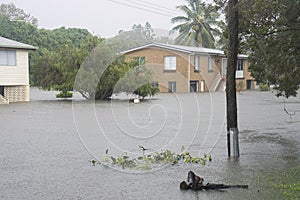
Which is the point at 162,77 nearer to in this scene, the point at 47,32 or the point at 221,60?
the point at 221,60

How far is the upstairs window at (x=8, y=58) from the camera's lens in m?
26.6

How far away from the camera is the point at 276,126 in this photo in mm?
15641

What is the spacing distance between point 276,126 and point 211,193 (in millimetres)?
9531

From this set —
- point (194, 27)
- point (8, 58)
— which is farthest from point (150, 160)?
point (194, 27)

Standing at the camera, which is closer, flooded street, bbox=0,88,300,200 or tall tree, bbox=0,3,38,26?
flooded street, bbox=0,88,300,200

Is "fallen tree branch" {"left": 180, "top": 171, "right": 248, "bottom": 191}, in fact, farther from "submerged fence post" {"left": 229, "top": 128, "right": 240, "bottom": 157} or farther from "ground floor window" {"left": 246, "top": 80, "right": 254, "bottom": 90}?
"ground floor window" {"left": 246, "top": 80, "right": 254, "bottom": 90}

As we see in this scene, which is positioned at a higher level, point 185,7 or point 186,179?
point 185,7

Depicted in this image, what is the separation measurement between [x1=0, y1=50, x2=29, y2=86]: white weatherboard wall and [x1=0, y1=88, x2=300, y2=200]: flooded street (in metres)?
9.26

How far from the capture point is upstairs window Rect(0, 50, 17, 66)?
2662 centimetres

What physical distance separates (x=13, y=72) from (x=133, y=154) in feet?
62.8

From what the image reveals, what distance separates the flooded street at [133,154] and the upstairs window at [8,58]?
9406 mm

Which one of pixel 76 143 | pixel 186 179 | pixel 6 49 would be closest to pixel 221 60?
pixel 6 49

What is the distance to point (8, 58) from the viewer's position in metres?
27.0

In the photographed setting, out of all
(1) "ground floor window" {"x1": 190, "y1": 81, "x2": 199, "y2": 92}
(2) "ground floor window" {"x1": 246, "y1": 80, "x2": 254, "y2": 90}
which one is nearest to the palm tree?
(2) "ground floor window" {"x1": 246, "y1": 80, "x2": 254, "y2": 90}
